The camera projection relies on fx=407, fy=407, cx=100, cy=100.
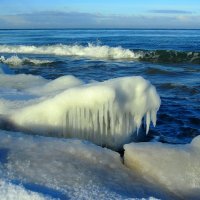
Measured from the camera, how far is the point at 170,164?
14.1ft

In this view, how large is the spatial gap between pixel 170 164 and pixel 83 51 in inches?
924

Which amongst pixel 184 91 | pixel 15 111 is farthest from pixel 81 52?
pixel 15 111

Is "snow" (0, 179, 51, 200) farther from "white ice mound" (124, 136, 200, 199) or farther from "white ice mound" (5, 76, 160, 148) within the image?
"white ice mound" (5, 76, 160, 148)

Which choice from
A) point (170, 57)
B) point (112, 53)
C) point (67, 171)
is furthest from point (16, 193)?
point (112, 53)

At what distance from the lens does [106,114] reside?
5523mm

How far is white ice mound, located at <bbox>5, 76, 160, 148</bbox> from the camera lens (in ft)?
17.9

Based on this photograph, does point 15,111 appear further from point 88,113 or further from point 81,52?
point 81,52

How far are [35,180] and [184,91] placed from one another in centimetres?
771

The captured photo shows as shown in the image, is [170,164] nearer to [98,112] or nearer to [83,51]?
[98,112]

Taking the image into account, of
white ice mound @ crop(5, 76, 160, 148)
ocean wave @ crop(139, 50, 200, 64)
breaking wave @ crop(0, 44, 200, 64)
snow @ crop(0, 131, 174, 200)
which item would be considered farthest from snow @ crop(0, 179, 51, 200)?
ocean wave @ crop(139, 50, 200, 64)

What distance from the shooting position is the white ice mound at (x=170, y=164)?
13.2 ft

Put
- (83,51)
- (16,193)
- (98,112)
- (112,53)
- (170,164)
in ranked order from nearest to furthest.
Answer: (16,193) < (170,164) < (98,112) < (112,53) < (83,51)

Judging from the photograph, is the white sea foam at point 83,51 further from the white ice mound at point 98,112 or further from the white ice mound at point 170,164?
the white ice mound at point 170,164

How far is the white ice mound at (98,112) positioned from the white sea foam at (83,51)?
1811 centimetres
